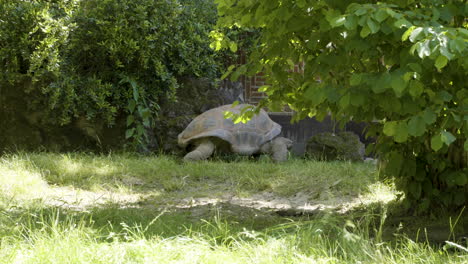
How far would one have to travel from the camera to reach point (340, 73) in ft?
12.9

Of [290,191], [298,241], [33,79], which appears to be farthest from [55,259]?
[33,79]

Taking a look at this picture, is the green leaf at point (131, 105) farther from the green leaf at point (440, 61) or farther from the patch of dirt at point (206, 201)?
the green leaf at point (440, 61)

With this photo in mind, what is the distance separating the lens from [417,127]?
9.42ft

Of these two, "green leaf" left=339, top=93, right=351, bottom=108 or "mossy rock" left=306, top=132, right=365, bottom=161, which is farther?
"mossy rock" left=306, top=132, right=365, bottom=161

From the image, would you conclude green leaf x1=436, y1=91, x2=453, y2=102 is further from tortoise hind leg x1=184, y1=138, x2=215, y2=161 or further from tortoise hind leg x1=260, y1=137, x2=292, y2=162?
tortoise hind leg x1=260, y1=137, x2=292, y2=162

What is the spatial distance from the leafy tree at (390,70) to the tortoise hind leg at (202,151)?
12.5ft

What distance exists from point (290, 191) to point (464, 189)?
2.07 meters

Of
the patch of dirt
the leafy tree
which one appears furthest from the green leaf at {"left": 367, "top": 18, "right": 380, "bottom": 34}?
the patch of dirt

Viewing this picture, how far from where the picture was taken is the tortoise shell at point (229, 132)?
28.1 feet

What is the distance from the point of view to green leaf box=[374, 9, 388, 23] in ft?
8.47

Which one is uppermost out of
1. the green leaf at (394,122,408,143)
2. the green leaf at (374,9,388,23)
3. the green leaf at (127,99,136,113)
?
the green leaf at (374,9,388,23)

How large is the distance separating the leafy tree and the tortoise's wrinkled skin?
154 inches

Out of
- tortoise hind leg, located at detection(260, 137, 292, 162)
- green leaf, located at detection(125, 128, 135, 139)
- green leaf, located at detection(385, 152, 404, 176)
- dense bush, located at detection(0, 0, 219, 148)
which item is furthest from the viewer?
tortoise hind leg, located at detection(260, 137, 292, 162)

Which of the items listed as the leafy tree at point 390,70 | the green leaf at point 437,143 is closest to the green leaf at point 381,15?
the leafy tree at point 390,70
